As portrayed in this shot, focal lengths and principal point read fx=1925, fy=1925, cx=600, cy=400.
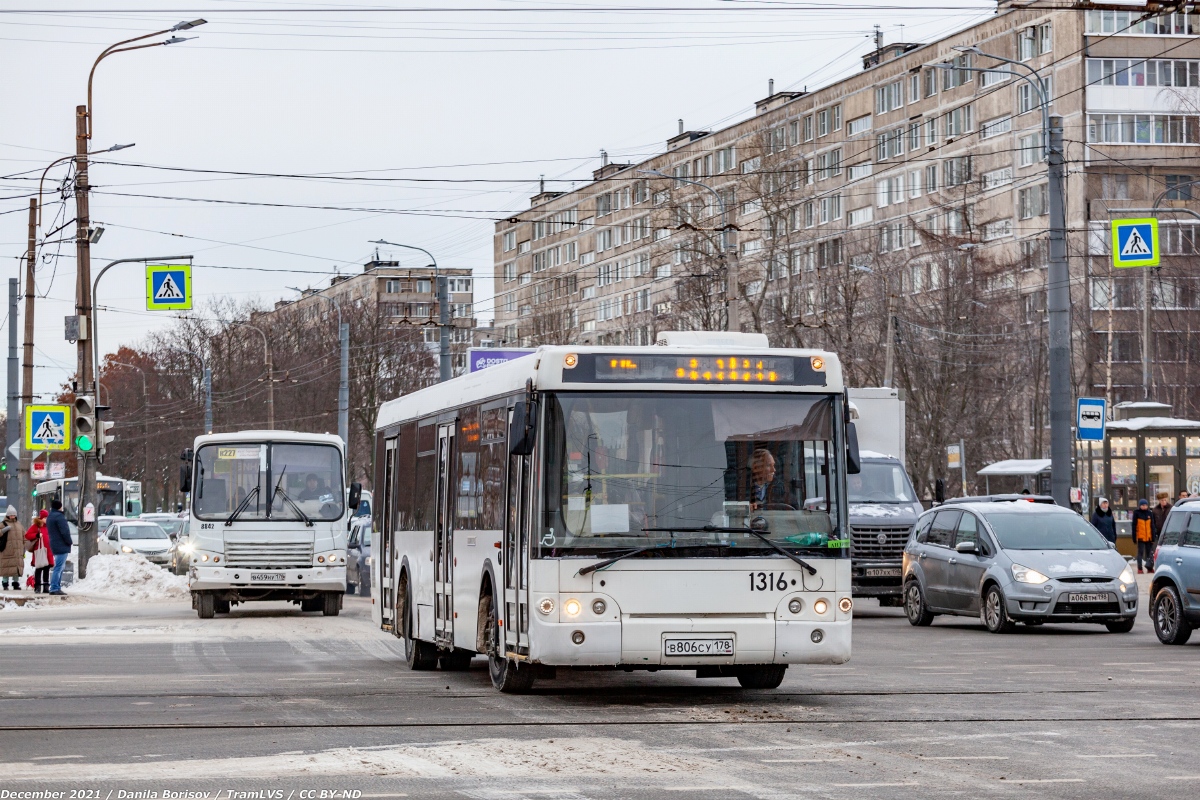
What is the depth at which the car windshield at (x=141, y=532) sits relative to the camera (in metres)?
57.0

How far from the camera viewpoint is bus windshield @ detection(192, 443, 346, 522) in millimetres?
28891

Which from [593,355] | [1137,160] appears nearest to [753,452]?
[593,355]

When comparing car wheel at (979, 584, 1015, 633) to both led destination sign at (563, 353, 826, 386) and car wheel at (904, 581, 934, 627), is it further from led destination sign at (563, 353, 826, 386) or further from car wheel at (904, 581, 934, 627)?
led destination sign at (563, 353, 826, 386)

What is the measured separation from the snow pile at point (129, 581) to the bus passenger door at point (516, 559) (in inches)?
978

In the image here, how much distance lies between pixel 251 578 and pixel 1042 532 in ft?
38.5

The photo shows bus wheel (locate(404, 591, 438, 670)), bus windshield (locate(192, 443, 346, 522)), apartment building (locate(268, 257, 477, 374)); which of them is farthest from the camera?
apartment building (locate(268, 257, 477, 374))

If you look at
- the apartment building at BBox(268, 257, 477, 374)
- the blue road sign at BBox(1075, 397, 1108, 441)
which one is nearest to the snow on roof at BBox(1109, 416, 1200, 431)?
the blue road sign at BBox(1075, 397, 1108, 441)

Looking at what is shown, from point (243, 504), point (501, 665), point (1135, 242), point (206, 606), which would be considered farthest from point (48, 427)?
point (501, 665)

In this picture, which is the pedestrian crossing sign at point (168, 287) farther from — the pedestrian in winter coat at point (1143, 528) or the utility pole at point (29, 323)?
the pedestrian in winter coat at point (1143, 528)

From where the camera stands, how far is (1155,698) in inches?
562

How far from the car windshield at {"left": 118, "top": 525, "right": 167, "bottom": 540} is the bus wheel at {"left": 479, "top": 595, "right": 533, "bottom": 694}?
4377cm

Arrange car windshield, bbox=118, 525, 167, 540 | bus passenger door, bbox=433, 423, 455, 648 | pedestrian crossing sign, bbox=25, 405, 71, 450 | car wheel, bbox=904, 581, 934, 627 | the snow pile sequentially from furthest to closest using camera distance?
1. car windshield, bbox=118, 525, 167, 540
2. the snow pile
3. pedestrian crossing sign, bbox=25, 405, 71, 450
4. car wheel, bbox=904, 581, 934, 627
5. bus passenger door, bbox=433, 423, 455, 648

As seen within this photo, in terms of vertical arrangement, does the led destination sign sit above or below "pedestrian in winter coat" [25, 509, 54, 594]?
Answer: above

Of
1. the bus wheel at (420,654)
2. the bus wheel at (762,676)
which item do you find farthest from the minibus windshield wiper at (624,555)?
the bus wheel at (420,654)
